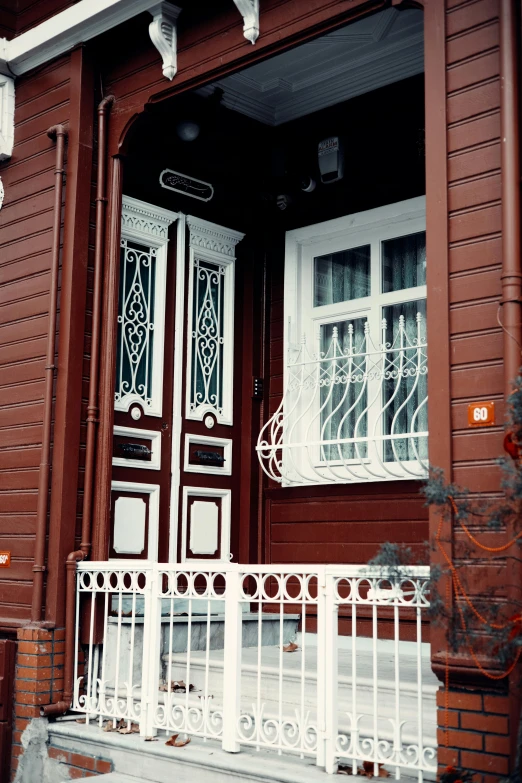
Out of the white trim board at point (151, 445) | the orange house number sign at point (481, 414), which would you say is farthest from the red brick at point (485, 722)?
the white trim board at point (151, 445)

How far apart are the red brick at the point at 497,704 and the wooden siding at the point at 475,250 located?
1.31 ft

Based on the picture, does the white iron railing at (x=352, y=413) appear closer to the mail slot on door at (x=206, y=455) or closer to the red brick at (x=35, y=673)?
the mail slot on door at (x=206, y=455)

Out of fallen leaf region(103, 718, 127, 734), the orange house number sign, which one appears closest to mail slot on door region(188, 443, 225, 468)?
fallen leaf region(103, 718, 127, 734)

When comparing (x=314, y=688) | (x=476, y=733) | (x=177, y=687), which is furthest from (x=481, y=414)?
(x=177, y=687)

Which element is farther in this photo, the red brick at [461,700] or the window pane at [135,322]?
the window pane at [135,322]

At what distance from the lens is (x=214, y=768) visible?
4.38m

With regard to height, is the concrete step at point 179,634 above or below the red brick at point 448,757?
above

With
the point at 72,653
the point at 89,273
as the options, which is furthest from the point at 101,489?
the point at 89,273

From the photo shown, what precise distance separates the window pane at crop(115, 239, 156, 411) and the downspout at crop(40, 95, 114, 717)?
21.0 inches

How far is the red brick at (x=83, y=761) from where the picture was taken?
5.04 m

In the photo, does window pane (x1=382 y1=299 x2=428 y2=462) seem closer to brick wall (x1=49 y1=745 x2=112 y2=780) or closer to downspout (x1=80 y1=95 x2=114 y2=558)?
downspout (x1=80 y1=95 x2=114 y2=558)

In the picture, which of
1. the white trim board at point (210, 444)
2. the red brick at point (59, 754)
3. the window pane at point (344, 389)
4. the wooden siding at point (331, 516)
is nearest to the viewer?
the red brick at point (59, 754)

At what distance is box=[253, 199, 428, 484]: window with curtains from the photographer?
20.3ft

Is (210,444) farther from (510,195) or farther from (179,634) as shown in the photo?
(510,195)
